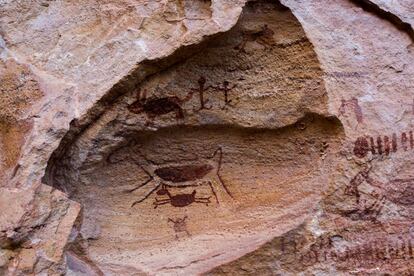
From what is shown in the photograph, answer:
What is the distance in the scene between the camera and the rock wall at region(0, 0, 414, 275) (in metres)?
1.84

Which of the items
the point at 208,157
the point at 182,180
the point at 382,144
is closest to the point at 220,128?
the point at 208,157

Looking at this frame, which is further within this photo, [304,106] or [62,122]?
[304,106]

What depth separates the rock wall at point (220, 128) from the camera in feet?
6.05

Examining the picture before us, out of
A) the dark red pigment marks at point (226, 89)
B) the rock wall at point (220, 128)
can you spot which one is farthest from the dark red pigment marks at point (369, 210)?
the dark red pigment marks at point (226, 89)

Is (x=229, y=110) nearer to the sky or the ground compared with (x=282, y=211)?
nearer to the sky

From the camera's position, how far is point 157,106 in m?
1.91

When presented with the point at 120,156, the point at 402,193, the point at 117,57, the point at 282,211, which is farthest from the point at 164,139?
the point at 402,193

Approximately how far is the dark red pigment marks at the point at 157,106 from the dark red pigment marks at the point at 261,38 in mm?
213

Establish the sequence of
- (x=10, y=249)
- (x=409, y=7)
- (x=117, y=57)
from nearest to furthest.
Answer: (x=10, y=249), (x=117, y=57), (x=409, y=7)

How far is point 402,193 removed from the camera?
1.88 meters

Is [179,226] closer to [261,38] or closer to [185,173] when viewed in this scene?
[185,173]

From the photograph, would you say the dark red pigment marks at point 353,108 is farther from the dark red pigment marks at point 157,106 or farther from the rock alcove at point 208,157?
the dark red pigment marks at point 157,106

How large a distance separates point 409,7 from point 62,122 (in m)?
1.09

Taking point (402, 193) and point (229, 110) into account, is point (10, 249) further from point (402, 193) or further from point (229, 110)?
point (402, 193)
